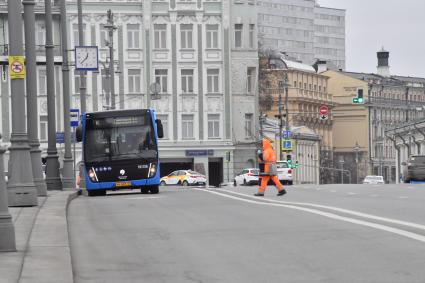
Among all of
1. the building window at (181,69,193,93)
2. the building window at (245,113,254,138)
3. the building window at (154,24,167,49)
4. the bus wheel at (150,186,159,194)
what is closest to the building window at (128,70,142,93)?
the building window at (154,24,167,49)

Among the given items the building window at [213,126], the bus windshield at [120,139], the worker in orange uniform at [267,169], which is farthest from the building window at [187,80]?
the worker in orange uniform at [267,169]

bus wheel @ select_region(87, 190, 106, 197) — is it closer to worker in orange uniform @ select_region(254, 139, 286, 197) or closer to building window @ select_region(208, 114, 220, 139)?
worker in orange uniform @ select_region(254, 139, 286, 197)

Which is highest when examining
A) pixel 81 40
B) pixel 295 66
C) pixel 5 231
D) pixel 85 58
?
pixel 295 66

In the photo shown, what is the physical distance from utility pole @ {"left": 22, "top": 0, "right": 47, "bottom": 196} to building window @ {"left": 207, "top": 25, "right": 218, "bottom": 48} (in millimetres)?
62564

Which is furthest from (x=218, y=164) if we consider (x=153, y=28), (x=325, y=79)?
(x=325, y=79)

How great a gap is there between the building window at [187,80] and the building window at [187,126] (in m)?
1.99

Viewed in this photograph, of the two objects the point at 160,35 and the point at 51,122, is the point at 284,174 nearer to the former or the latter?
the point at 160,35

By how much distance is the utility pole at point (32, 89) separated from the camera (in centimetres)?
2786

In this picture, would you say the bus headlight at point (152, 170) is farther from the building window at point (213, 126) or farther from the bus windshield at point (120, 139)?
the building window at point (213, 126)

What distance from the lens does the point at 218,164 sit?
308 feet

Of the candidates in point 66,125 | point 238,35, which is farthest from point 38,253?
point 238,35

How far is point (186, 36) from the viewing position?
9306 cm

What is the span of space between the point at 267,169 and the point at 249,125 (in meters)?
62.7

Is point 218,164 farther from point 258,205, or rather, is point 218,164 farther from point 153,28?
point 258,205
